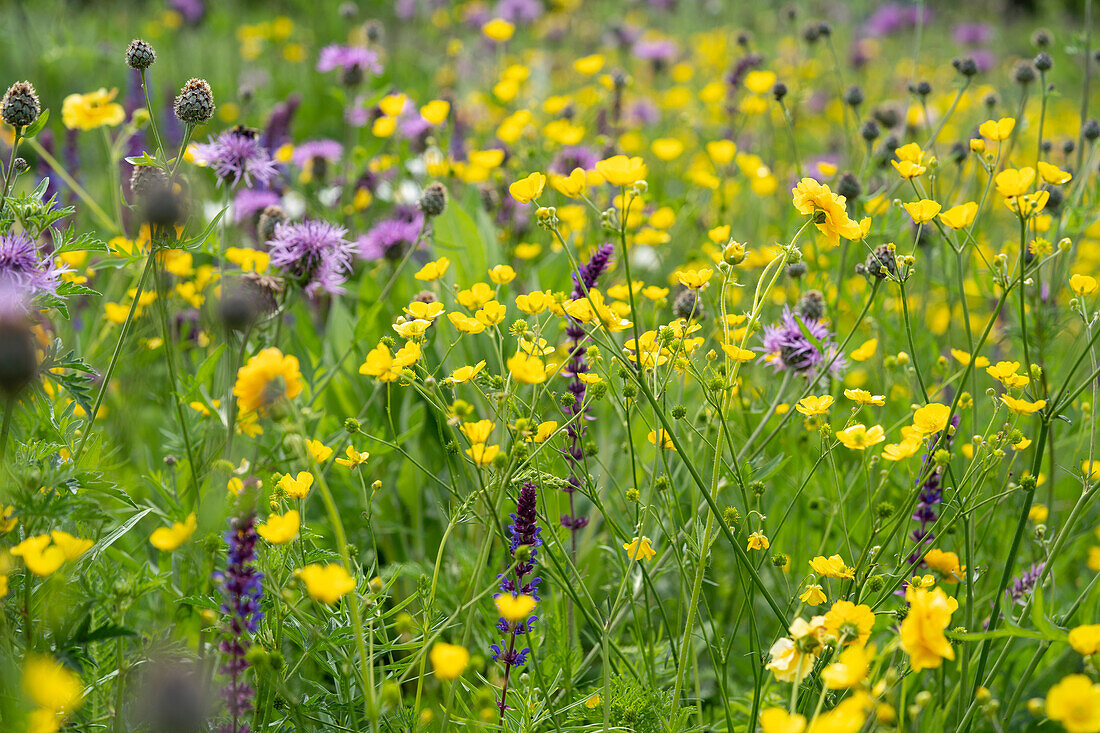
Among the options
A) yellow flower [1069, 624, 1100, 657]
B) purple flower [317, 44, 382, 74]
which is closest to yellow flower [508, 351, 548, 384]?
yellow flower [1069, 624, 1100, 657]

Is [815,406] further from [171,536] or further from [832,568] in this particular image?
[171,536]

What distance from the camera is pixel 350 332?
86.4 inches

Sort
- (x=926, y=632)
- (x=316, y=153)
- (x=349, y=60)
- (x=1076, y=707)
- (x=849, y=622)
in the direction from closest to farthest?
(x=1076, y=707) < (x=926, y=632) < (x=849, y=622) < (x=316, y=153) < (x=349, y=60)

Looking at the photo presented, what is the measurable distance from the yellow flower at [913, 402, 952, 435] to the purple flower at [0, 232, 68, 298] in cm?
124

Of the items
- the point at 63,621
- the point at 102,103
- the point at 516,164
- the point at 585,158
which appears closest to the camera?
the point at 63,621

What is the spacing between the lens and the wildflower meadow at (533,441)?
113 cm

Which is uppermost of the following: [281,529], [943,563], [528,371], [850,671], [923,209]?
[923,209]

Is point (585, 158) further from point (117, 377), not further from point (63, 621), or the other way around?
point (63, 621)

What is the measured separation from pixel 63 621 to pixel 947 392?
1944 millimetres

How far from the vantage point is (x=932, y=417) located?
1.25 m

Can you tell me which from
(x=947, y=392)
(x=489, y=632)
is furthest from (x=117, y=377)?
(x=947, y=392)

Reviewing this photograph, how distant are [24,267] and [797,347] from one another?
1.30m

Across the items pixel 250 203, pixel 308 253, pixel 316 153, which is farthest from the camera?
pixel 316 153

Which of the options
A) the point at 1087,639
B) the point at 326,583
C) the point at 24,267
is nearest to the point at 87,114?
the point at 24,267
